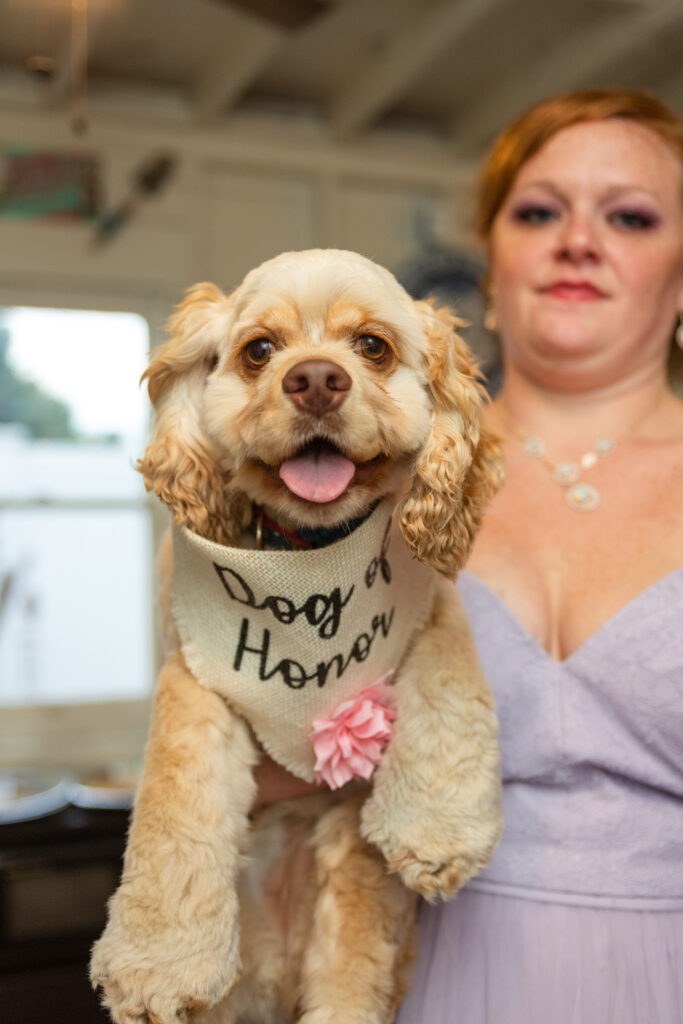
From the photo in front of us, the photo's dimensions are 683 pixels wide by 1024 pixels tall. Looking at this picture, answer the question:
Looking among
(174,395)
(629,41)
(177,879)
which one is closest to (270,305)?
(174,395)

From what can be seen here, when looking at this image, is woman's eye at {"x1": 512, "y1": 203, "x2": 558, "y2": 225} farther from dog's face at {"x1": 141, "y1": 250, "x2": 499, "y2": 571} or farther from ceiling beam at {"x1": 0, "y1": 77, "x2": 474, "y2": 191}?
ceiling beam at {"x1": 0, "y1": 77, "x2": 474, "y2": 191}

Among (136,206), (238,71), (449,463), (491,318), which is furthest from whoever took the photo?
(136,206)

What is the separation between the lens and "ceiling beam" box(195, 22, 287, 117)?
13.2ft

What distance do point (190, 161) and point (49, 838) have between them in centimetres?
346

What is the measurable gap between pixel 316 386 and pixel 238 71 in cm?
379

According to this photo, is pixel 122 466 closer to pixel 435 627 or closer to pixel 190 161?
pixel 190 161

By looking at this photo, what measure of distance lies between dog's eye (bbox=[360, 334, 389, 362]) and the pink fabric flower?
40 cm

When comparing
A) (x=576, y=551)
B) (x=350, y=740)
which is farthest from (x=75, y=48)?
(x=350, y=740)

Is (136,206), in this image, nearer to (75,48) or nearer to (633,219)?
(75,48)

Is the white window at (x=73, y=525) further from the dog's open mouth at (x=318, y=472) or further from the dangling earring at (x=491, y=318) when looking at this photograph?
the dog's open mouth at (x=318, y=472)

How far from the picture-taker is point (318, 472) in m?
1.02

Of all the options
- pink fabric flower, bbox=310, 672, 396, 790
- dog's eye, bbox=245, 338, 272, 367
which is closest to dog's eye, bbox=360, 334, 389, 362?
dog's eye, bbox=245, 338, 272, 367

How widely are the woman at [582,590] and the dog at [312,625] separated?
21cm

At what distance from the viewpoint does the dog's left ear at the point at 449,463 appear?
1.07 meters
